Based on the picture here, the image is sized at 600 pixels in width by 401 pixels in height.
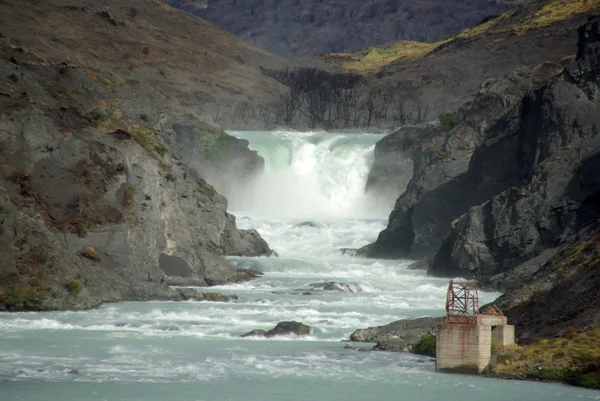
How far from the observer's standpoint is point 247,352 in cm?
7169

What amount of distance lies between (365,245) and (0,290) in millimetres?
70998

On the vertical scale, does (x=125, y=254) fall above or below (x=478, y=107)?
below

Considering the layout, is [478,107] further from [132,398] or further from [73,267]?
[132,398]

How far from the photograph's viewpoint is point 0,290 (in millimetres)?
85188

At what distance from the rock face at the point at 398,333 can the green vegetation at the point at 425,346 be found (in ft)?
2.25

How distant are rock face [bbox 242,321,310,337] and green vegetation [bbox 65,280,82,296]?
47.9 feet

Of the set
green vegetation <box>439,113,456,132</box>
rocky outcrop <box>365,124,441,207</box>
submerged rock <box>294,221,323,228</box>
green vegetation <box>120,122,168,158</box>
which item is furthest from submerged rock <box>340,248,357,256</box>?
Answer: rocky outcrop <box>365,124,441,207</box>

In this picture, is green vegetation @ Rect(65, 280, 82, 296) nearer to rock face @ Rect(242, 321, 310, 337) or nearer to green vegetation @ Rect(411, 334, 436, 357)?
rock face @ Rect(242, 321, 310, 337)

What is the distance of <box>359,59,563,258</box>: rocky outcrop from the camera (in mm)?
129375

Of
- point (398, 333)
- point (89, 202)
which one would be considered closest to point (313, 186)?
point (89, 202)

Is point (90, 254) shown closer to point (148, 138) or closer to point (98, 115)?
point (98, 115)

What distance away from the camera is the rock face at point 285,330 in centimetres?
7931

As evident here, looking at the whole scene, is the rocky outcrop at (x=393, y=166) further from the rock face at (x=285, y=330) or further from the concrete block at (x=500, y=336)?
the concrete block at (x=500, y=336)

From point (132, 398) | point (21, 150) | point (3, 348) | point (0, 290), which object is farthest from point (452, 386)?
point (21, 150)
